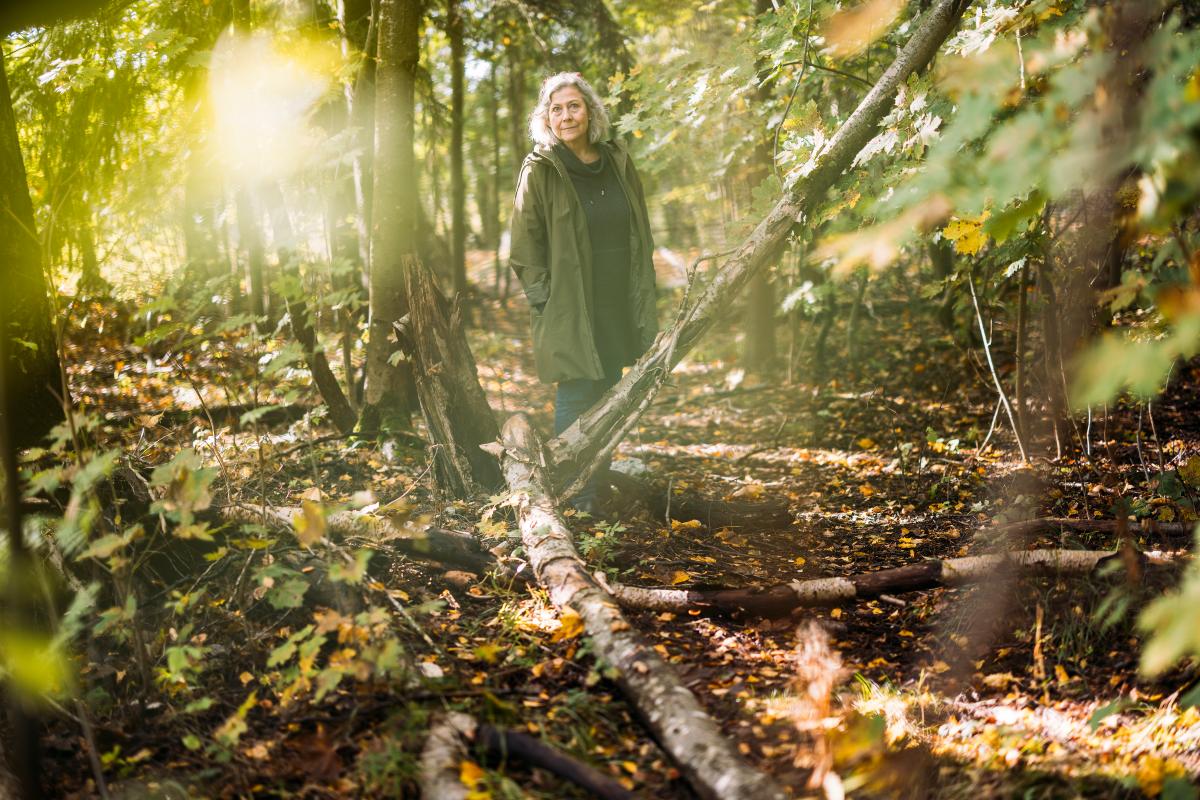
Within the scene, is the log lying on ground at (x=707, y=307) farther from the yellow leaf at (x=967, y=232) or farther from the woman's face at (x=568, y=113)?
the woman's face at (x=568, y=113)

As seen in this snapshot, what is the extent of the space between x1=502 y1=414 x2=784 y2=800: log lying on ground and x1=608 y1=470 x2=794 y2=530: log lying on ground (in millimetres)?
871

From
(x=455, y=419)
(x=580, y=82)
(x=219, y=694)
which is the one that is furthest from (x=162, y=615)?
(x=580, y=82)

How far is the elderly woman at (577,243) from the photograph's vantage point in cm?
430

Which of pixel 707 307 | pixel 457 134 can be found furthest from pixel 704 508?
pixel 457 134

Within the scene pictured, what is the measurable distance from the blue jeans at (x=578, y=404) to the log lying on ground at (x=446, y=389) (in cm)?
43

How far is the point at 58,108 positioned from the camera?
3.93 metres

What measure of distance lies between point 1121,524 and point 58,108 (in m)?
5.16

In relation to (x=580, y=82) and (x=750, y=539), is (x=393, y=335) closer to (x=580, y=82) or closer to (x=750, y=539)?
(x=580, y=82)

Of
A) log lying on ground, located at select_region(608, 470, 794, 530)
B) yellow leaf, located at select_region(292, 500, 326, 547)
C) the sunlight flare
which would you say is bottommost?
log lying on ground, located at select_region(608, 470, 794, 530)

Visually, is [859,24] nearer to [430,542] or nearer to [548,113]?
[548,113]

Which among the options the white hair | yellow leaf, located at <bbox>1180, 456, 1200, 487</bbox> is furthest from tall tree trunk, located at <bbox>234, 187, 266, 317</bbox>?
yellow leaf, located at <bbox>1180, 456, 1200, 487</bbox>

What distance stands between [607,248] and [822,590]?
2355 mm

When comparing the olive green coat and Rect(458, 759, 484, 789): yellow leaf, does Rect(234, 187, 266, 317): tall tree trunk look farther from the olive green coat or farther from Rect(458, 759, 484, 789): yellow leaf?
Rect(458, 759, 484, 789): yellow leaf

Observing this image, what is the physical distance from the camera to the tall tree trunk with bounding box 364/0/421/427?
4883 millimetres
